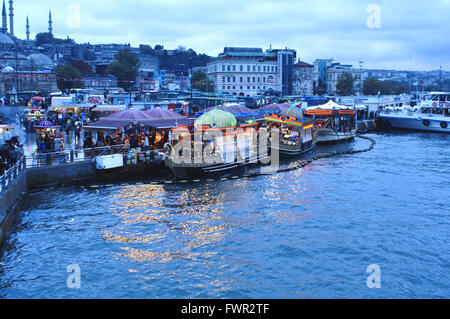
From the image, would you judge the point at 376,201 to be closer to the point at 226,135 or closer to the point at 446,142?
the point at 226,135

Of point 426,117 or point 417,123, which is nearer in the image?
point 426,117

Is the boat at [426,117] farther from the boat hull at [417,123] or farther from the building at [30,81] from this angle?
the building at [30,81]

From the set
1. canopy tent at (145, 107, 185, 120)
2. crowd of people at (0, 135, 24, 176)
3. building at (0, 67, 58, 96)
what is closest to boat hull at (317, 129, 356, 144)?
canopy tent at (145, 107, 185, 120)

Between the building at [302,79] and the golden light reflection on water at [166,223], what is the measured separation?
82256 millimetres

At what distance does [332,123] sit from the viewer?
137 ft

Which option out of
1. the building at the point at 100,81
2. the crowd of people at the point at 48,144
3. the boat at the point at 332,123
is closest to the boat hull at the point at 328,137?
the boat at the point at 332,123

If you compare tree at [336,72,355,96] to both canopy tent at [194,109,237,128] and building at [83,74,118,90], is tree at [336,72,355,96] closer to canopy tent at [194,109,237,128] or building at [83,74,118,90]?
building at [83,74,118,90]

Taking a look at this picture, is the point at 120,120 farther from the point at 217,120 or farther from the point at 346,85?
the point at 346,85

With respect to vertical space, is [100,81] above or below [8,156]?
above

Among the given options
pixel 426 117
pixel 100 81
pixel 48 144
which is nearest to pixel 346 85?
pixel 426 117

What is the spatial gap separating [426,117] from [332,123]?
1675 centimetres

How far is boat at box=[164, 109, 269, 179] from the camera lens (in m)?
22.6

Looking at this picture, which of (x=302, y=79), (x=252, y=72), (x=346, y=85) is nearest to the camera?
(x=252, y=72)

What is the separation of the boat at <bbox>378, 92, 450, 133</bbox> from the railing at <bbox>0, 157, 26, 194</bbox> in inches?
1795
